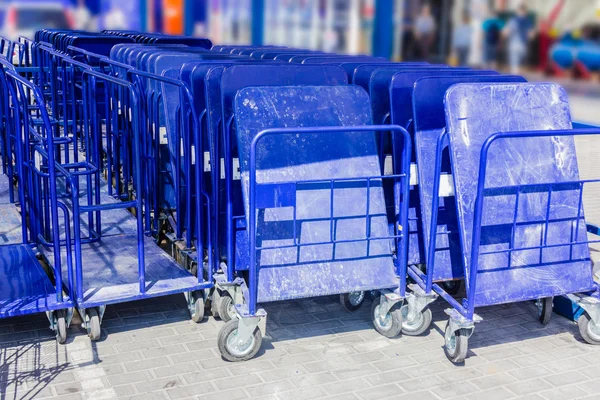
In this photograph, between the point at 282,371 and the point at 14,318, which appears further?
the point at 14,318

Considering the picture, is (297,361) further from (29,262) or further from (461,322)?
(29,262)

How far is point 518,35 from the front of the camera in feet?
53.9

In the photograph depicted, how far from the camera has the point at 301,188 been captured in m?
4.25

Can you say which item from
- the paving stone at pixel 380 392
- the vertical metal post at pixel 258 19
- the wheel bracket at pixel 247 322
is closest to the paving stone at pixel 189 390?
the wheel bracket at pixel 247 322

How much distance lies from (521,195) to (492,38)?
43.0 feet

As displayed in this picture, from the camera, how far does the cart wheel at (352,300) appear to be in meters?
4.91

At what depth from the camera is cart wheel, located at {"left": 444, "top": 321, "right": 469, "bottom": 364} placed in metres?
4.16

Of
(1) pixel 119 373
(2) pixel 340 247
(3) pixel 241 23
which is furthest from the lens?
(3) pixel 241 23

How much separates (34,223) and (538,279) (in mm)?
3381

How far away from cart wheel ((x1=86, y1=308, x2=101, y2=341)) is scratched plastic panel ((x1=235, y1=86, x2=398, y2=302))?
3.26ft

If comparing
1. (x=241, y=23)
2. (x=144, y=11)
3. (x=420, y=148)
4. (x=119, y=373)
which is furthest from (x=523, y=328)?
(x=144, y=11)

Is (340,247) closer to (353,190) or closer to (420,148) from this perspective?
(353,190)

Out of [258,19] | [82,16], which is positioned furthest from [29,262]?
[82,16]

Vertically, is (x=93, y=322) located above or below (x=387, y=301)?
below
